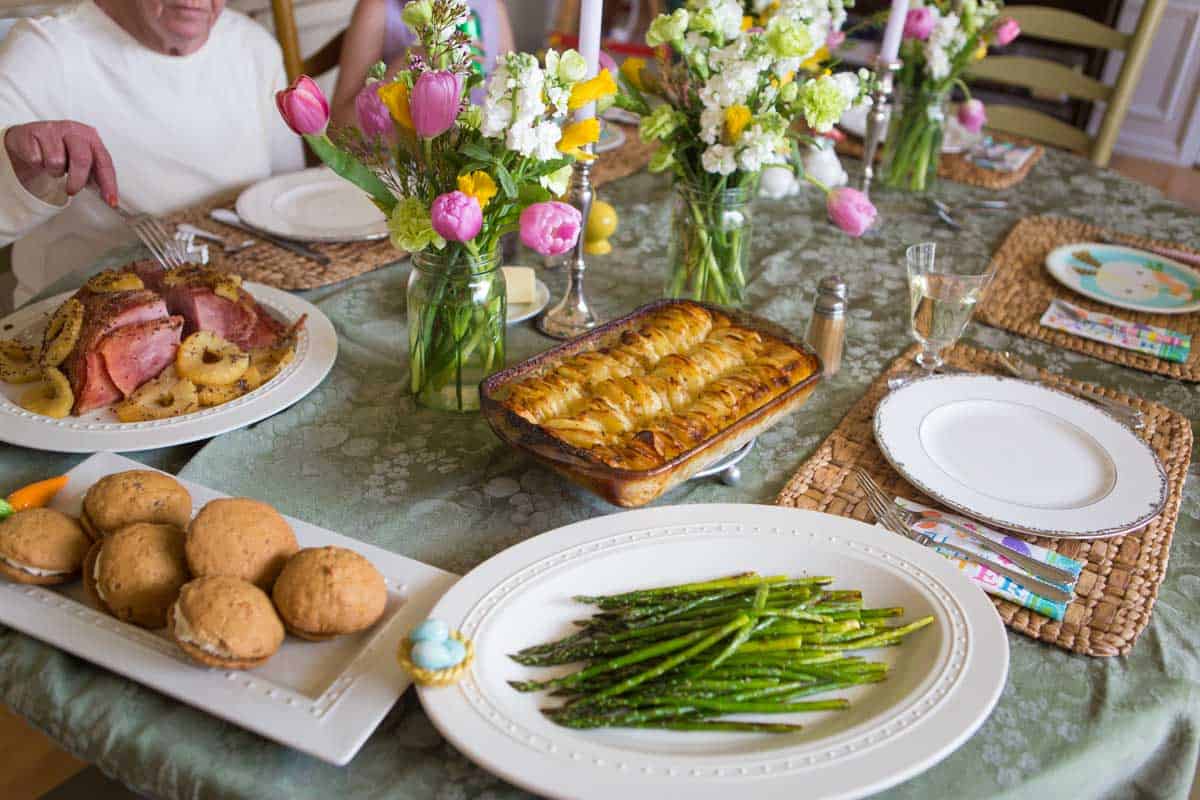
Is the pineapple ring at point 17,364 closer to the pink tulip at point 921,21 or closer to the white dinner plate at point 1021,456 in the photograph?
the white dinner plate at point 1021,456

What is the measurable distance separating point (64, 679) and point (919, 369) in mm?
1098

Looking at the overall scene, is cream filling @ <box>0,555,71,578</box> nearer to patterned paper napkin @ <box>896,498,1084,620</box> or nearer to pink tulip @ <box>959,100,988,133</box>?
patterned paper napkin @ <box>896,498,1084,620</box>

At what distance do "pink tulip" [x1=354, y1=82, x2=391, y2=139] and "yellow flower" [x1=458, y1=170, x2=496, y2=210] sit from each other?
10cm

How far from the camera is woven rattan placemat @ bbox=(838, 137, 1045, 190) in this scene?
2.06 metres

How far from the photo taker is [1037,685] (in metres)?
0.83

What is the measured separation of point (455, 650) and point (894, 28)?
1.45m

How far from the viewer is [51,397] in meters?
1.08

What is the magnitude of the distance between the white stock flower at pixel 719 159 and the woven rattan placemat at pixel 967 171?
1.00m

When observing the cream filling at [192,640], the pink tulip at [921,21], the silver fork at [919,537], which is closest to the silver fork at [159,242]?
the cream filling at [192,640]

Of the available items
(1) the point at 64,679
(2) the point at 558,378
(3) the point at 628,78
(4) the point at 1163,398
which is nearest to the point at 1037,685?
(2) the point at 558,378

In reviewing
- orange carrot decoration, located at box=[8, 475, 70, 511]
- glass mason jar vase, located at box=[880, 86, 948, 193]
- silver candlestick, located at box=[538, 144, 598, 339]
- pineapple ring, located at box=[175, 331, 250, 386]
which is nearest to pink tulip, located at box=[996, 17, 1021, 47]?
glass mason jar vase, located at box=[880, 86, 948, 193]

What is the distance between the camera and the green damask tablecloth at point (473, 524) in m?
0.73

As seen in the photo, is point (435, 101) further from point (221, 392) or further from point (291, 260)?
point (291, 260)

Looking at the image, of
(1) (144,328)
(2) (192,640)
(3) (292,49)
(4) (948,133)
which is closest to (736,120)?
(1) (144,328)
